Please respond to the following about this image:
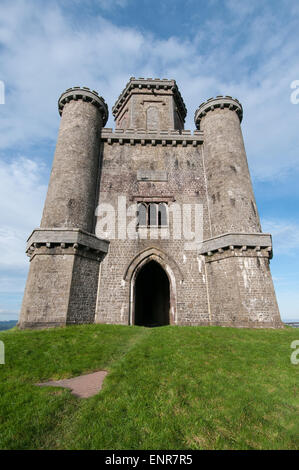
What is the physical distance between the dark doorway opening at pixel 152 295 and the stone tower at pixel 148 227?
26cm

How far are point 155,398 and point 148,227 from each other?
38.6 feet

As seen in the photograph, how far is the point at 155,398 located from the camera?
14.9ft

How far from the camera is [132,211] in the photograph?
1599cm

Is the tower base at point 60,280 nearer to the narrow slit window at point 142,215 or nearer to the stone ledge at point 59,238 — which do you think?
the stone ledge at point 59,238

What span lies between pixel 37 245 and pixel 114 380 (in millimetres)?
9804

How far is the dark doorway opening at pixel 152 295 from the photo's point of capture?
18.9 m

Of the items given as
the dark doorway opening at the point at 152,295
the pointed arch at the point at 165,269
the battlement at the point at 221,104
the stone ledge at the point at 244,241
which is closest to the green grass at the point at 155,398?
the pointed arch at the point at 165,269

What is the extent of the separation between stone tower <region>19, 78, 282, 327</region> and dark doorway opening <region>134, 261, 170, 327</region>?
261mm

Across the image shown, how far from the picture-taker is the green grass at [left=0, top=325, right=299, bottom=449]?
3.42 meters

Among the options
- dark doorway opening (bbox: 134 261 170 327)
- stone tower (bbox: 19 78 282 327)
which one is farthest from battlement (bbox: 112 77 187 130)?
dark doorway opening (bbox: 134 261 170 327)

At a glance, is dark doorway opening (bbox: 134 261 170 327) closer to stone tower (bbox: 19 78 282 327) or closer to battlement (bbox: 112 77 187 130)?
stone tower (bbox: 19 78 282 327)
